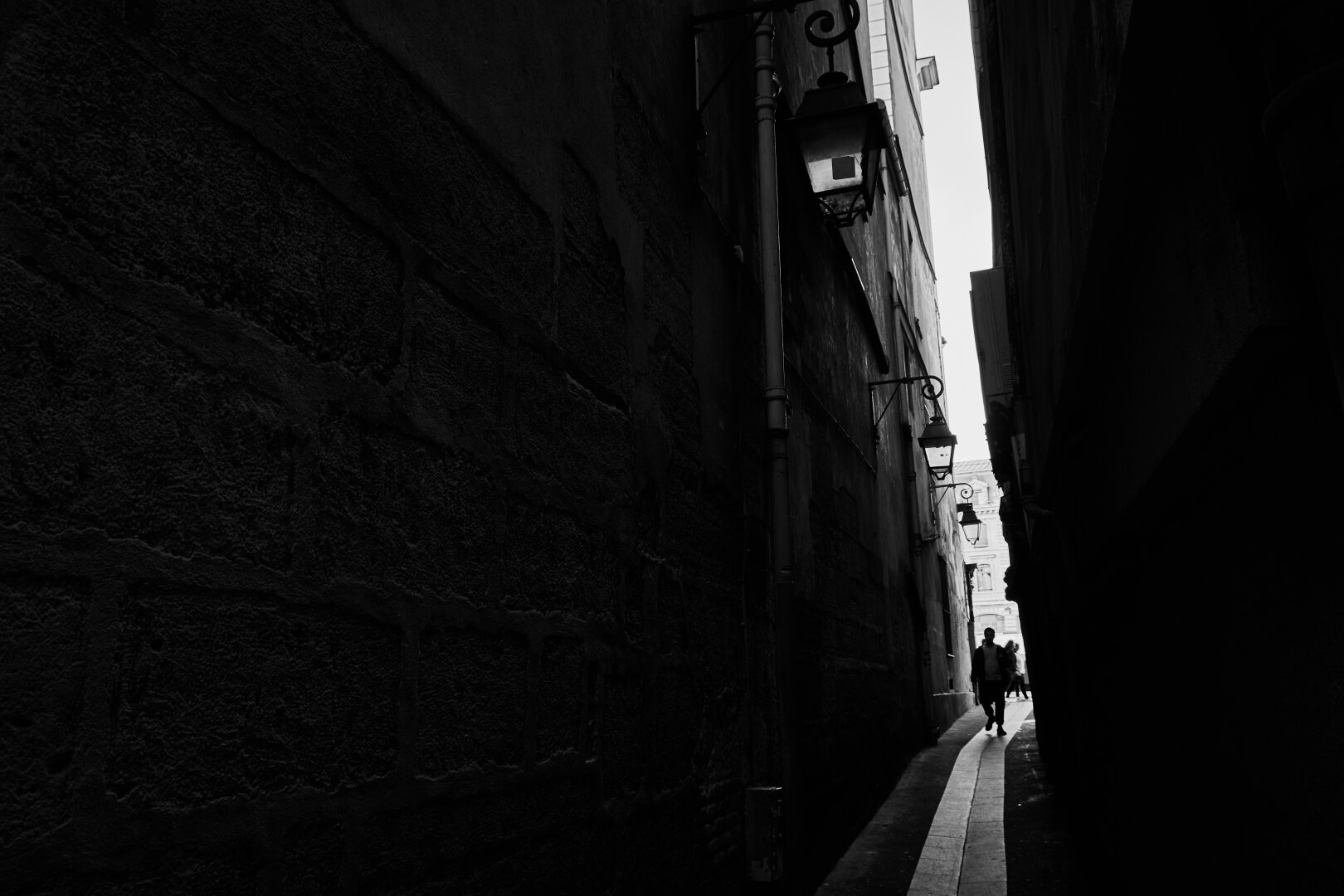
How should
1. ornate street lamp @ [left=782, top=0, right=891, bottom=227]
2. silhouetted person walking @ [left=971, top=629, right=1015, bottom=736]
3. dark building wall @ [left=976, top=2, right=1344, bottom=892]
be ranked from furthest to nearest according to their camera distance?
silhouetted person walking @ [left=971, top=629, right=1015, bottom=736]
ornate street lamp @ [left=782, top=0, right=891, bottom=227]
dark building wall @ [left=976, top=2, right=1344, bottom=892]

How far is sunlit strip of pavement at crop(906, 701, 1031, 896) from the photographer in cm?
483

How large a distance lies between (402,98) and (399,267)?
0.30 metres

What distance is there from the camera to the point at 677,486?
3.21 m

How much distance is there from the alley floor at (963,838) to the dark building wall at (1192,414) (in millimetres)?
1064

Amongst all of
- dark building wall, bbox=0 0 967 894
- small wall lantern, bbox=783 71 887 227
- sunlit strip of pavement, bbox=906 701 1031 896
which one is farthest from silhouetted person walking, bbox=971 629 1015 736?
dark building wall, bbox=0 0 967 894

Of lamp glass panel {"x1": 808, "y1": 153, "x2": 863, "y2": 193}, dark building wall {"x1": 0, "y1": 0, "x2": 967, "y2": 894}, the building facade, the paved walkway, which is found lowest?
the paved walkway

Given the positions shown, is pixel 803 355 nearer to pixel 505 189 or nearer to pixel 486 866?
pixel 505 189

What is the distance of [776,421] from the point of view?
14.0ft

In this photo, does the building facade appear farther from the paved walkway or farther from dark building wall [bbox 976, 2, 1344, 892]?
dark building wall [bbox 976, 2, 1344, 892]

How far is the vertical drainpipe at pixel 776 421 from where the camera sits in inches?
166

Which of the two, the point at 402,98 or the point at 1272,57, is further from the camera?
the point at 402,98

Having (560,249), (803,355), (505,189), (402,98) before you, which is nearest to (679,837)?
(560,249)

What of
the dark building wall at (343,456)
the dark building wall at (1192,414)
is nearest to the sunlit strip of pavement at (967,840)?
the dark building wall at (1192,414)

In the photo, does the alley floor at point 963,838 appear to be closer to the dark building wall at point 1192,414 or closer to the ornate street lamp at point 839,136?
the dark building wall at point 1192,414
